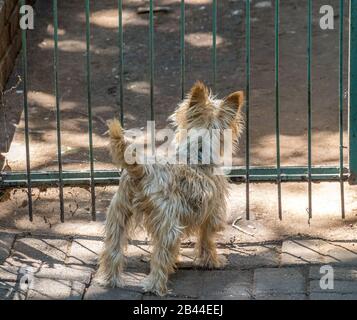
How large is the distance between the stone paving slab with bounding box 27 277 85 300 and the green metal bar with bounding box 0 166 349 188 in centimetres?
106

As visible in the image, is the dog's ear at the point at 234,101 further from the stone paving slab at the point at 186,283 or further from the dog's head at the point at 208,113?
the stone paving slab at the point at 186,283

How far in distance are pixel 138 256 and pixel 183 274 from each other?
370 millimetres

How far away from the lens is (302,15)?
35.3 feet

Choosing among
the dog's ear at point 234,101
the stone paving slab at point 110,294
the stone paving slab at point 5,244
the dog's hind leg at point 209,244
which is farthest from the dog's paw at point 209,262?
the stone paving slab at point 5,244

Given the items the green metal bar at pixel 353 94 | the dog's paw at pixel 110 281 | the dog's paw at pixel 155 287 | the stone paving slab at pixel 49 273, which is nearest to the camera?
the dog's paw at pixel 155 287

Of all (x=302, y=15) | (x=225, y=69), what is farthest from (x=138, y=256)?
(x=302, y=15)

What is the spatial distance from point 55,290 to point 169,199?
0.87 meters

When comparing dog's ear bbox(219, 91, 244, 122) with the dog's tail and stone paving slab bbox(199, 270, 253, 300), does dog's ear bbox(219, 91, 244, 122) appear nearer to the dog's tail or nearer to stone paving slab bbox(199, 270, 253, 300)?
the dog's tail

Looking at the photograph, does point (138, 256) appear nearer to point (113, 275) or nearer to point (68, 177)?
point (113, 275)

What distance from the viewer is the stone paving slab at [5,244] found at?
695 centimetres

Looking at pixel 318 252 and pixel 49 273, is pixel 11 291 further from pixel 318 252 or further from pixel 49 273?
pixel 318 252

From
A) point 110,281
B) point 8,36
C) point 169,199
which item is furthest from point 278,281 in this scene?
point 8,36

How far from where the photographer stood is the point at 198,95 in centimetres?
643

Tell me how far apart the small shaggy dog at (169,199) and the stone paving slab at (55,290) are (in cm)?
18
